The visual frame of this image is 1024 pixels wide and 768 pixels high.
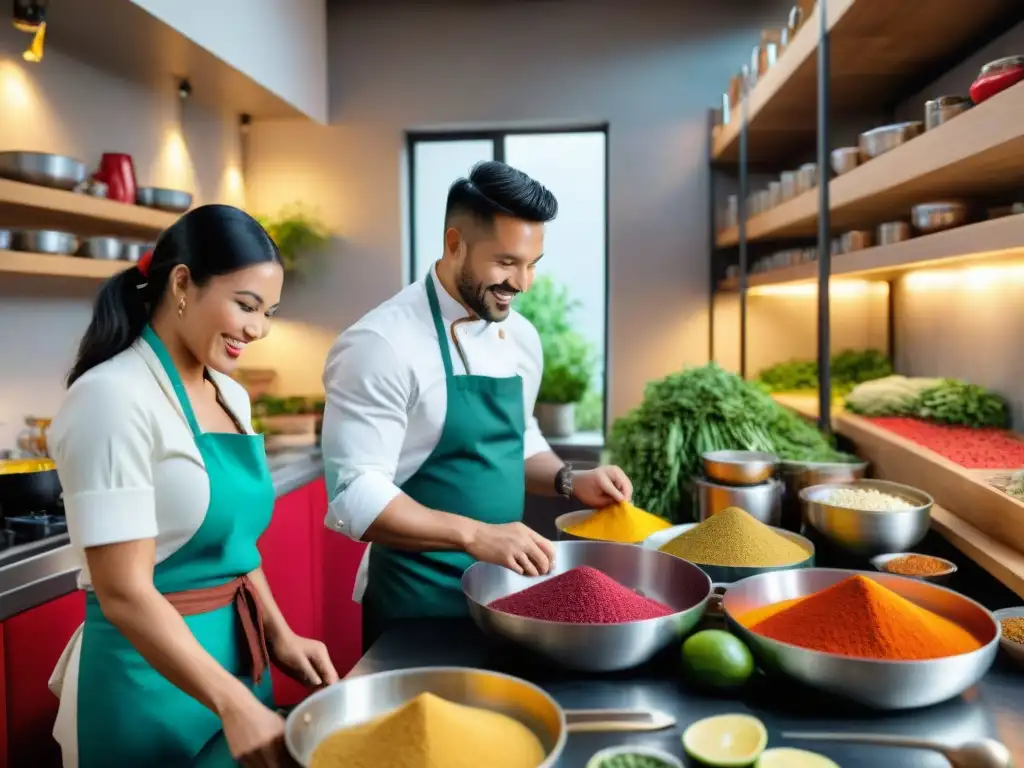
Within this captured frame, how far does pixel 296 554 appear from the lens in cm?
340

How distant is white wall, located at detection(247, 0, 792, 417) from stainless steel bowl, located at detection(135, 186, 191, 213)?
56.7 inches

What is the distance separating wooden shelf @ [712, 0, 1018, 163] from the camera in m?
2.50

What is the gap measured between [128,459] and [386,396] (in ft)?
1.96

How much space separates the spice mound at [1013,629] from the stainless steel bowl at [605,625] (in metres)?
0.45

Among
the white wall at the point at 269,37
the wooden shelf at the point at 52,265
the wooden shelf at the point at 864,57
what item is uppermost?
the white wall at the point at 269,37

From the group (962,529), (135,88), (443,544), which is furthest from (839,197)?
(135,88)

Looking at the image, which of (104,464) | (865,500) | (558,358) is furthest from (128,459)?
(558,358)

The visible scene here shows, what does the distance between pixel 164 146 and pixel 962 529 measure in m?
3.62

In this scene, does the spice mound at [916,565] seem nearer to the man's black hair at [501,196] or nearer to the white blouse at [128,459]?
the man's black hair at [501,196]

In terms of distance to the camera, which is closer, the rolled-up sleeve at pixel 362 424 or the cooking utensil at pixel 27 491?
→ the rolled-up sleeve at pixel 362 424

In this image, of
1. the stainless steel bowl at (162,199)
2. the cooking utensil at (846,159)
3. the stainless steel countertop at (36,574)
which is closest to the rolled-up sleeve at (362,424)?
the stainless steel countertop at (36,574)

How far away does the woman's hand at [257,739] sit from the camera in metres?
1.03

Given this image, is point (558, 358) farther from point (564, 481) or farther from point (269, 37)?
point (564, 481)

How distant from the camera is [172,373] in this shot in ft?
4.54
